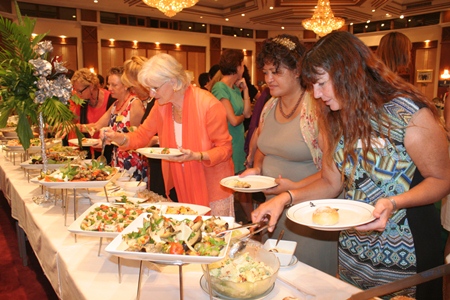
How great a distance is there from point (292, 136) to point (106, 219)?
95cm

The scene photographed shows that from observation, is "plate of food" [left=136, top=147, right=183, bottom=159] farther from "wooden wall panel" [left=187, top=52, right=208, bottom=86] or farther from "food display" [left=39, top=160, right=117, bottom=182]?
"wooden wall panel" [left=187, top=52, right=208, bottom=86]

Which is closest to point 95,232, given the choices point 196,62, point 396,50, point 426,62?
point 396,50

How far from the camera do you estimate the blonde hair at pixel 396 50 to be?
2.55 metres

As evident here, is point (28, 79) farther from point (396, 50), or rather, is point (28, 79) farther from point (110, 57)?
point (110, 57)

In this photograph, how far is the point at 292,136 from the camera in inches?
75.4

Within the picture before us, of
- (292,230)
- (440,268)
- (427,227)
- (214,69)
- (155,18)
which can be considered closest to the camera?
(440,268)

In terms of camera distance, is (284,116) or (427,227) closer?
(427,227)

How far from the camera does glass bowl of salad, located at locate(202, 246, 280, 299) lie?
1.04m

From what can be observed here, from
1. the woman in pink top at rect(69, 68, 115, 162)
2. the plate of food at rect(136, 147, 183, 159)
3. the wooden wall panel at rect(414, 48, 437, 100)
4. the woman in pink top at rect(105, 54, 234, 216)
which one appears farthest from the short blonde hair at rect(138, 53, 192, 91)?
the wooden wall panel at rect(414, 48, 437, 100)

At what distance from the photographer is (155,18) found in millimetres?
12078

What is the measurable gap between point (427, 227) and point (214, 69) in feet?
11.4

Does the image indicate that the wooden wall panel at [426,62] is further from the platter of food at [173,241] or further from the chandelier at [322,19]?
the platter of food at [173,241]

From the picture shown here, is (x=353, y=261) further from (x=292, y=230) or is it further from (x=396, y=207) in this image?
(x=292, y=230)

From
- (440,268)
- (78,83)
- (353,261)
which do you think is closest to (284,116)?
(353,261)
